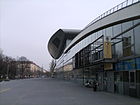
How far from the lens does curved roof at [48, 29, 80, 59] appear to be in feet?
277

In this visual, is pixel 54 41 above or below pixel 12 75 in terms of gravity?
above

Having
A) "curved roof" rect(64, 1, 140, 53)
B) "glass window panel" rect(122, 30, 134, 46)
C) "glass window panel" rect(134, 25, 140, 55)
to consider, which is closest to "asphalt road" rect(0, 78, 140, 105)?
"glass window panel" rect(134, 25, 140, 55)

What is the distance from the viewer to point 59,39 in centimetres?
9288

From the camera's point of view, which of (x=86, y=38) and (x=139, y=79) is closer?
(x=139, y=79)

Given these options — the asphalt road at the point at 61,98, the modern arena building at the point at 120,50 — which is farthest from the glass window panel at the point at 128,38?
the asphalt road at the point at 61,98

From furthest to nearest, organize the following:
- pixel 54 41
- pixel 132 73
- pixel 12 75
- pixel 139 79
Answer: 1. pixel 12 75
2. pixel 54 41
3. pixel 132 73
4. pixel 139 79

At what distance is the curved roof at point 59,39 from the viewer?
277 ft

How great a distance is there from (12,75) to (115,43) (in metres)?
94.5

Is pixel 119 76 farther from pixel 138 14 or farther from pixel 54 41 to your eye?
pixel 54 41

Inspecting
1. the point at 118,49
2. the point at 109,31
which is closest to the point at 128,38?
the point at 118,49

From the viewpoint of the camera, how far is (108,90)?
3027 cm

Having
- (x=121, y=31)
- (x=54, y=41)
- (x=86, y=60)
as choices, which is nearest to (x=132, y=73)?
(x=121, y=31)

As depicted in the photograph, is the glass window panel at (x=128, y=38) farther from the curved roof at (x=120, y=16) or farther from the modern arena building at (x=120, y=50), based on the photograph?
the curved roof at (x=120, y=16)

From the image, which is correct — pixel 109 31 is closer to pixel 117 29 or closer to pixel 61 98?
pixel 117 29
